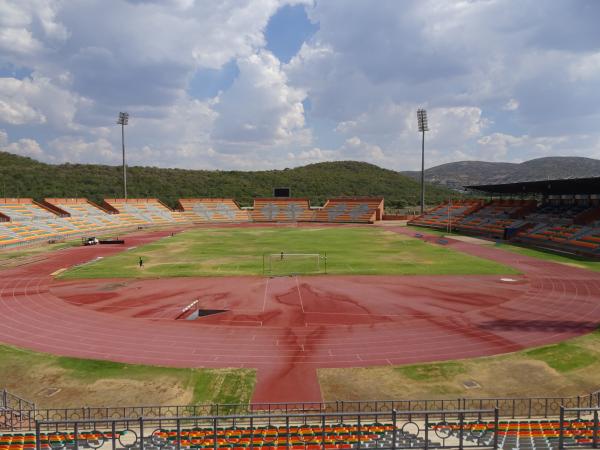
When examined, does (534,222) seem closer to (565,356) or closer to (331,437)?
(565,356)

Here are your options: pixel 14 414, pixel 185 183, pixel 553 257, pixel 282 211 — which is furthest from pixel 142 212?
pixel 14 414

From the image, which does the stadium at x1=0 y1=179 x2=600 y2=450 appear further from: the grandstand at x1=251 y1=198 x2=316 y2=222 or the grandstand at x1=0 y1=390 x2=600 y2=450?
the grandstand at x1=251 y1=198 x2=316 y2=222

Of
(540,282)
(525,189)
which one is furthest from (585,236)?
(540,282)

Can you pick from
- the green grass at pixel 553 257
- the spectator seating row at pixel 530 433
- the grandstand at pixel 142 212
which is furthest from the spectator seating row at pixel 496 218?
the grandstand at pixel 142 212

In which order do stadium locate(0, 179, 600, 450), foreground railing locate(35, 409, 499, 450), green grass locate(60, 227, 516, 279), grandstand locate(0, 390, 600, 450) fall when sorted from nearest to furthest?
grandstand locate(0, 390, 600, 450) < foreground railing locate(35, 409, 499, 450) < stadium locate(0, 179, 600, 450) < green grass locate(60, 227, 516, 279)

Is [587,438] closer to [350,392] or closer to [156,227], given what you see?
[350,392]

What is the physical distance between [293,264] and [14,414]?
30.5 m

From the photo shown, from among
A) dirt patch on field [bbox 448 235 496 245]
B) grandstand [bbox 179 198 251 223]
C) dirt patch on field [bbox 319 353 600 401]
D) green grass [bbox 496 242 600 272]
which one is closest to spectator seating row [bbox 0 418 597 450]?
dirt patch on field [bbox 319 353 600 401]

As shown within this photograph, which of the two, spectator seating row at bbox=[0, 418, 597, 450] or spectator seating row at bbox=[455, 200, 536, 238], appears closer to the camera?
spectator seating row at bbox=[0, 418, 597, 450]

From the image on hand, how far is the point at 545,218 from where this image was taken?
212ft

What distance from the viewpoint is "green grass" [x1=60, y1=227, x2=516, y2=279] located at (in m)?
38.5

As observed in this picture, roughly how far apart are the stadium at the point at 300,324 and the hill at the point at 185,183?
275 feet

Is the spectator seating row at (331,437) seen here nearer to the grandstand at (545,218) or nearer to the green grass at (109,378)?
the green grass at (109,378)

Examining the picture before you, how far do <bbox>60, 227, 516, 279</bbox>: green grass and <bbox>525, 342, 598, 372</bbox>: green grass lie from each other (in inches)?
728
